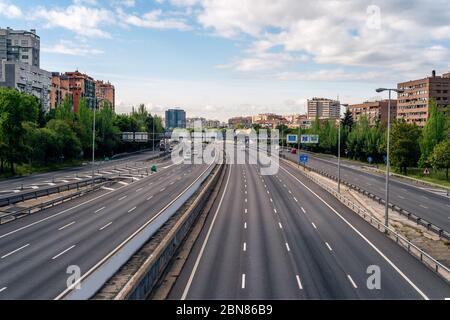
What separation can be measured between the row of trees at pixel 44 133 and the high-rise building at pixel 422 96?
95.7 m

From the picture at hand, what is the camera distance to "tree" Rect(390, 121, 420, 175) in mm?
81562

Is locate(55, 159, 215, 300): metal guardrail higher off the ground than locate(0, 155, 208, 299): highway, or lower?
higher

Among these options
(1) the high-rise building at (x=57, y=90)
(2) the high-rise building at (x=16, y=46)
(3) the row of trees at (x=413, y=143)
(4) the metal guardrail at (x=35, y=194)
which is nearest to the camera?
(4) the metal guardrail at (x=35, y=194)

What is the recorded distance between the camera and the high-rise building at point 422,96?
478ft

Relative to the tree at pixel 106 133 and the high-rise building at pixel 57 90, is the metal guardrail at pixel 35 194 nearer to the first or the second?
the tree at pixel 106 133

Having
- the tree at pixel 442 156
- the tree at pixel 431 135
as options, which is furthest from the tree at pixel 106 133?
the tree at pixel 442 156

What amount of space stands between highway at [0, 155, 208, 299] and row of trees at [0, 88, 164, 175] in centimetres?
2451

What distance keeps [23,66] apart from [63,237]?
408ft

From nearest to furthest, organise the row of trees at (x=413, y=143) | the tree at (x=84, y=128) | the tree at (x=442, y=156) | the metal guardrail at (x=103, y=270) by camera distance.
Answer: the metal guardrail at (x=103, y=270), the tree at (x=442, y=156), the row of trees at (x=413, y=143), the tree at (x=84, y=128)

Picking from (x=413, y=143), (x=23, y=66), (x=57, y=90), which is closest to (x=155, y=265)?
(x=413, y=143)

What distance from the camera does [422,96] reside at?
149250 millimetres

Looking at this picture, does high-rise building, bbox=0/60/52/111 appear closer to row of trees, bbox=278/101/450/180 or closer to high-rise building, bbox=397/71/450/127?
row of trees, bbox=278/101/450/180

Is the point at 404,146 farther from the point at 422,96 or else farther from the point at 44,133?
the point at 422,96

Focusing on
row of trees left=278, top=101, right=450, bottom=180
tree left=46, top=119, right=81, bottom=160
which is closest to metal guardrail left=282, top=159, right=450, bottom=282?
row of trees left=278, top=101, right=450, bottom=180
